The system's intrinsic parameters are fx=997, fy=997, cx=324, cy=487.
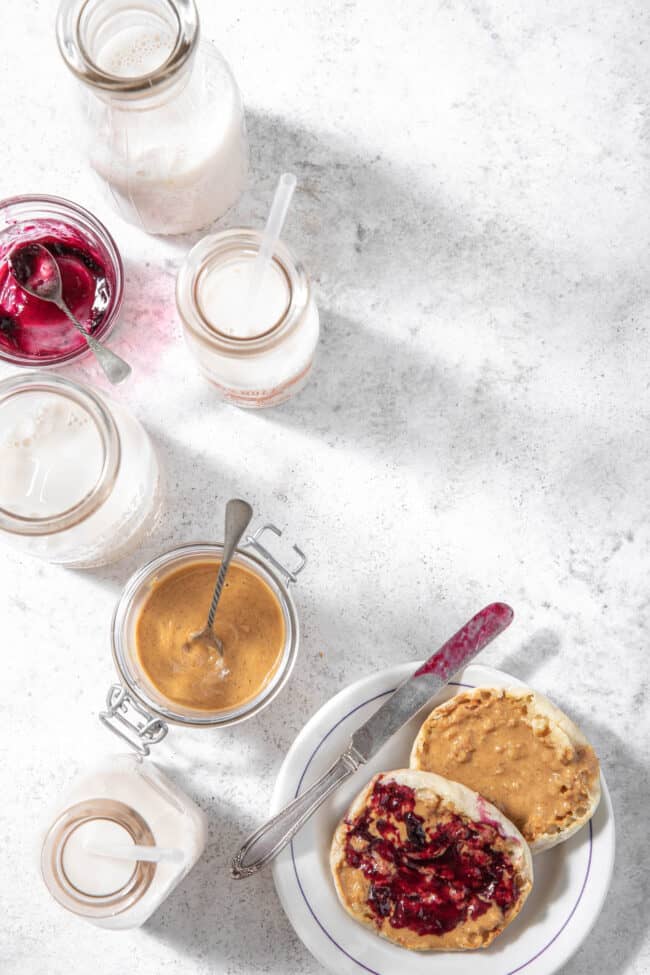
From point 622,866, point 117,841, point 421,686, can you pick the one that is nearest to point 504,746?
point 421,686

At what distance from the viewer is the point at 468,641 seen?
1334mm

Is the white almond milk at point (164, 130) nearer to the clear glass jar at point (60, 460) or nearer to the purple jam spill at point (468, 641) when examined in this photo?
the clear glass jar at point (60, 460)

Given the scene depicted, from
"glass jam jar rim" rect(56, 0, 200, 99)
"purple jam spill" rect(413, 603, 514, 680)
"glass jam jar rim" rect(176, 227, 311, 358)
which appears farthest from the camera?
"purple jam spill" rect(413, 603, 514, 680)

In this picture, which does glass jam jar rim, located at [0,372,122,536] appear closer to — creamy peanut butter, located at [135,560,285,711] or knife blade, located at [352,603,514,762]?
creamy peanut butter, located at [135,560,285,711]

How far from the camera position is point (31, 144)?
4.81 ft

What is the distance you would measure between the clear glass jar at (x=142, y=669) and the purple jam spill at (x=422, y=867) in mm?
204

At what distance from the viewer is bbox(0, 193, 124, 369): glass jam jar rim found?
1.38 metres

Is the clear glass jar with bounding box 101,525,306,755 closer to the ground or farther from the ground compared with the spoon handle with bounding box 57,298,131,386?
closer to the ground

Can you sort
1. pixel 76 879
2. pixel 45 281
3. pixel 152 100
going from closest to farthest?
pixel 152 100 → pixel 76 879 → pixel 45 281

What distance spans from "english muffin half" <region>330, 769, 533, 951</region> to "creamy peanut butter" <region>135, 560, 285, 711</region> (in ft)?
0.74

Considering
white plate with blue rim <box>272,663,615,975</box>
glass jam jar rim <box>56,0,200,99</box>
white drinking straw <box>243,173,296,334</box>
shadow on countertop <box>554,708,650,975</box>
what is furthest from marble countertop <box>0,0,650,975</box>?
glass jam jar rim <box>56,0,200,99</box>

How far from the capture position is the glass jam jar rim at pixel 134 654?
4.19 ft

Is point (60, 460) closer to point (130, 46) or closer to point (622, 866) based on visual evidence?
point (130, 46)

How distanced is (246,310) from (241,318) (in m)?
0.01
